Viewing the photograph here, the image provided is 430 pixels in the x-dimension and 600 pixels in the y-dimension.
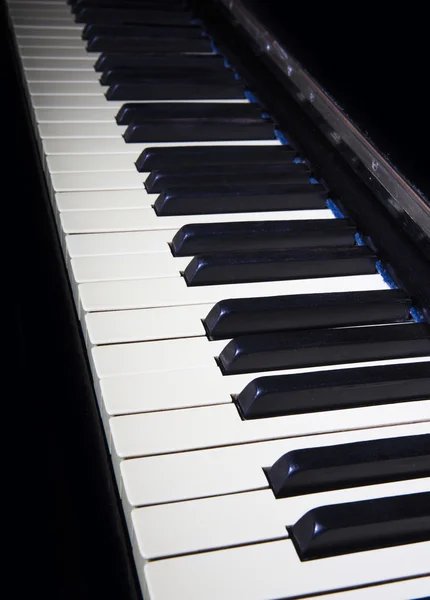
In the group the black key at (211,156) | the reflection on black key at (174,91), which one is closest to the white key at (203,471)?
the black key at (211,156)

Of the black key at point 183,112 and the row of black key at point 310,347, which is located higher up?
the black key at point 183,112

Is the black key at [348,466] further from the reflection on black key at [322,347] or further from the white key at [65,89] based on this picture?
the white key at [65,89]

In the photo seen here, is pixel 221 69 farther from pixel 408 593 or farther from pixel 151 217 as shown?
pixel 408 593

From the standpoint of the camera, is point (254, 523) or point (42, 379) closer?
point (254, 523)

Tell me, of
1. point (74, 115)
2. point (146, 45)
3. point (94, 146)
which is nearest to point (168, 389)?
point (94, 146)

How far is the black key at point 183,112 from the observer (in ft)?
5.09

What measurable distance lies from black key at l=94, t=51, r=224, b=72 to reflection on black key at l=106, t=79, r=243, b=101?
0.10m

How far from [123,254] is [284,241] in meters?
0.25

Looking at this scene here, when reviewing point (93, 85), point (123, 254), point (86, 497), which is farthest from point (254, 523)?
point (93, 85)

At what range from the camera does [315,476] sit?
2.78 ft

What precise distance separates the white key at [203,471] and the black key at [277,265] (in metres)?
0.32

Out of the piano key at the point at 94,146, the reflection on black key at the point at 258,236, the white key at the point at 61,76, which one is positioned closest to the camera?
the reflection on black key at the point at 258,236

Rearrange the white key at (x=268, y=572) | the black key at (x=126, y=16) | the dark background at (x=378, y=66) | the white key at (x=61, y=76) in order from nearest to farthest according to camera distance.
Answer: the white key at (x=268, y=572)
the dark background at (x=378, y=66)
the white key at (x=61, y=76)
the black key at (x=126, y=16)

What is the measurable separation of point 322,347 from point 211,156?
0.55m
